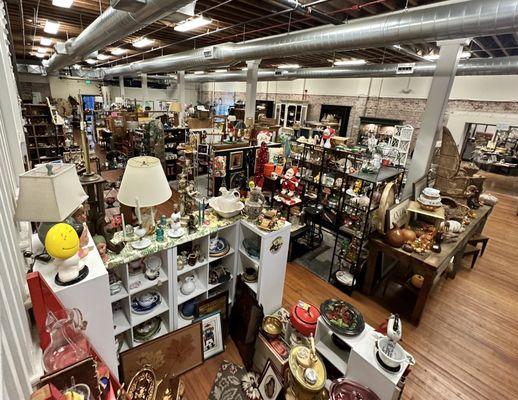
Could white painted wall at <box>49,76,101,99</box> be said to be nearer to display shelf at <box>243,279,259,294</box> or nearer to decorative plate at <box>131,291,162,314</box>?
decorative plate at <box>131,291,162,314</box>

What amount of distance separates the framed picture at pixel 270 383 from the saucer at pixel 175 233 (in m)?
1.41

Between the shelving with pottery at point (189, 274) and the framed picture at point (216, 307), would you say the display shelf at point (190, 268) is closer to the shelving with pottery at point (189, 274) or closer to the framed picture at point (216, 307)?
the shelving with pottery at point (189, 274)

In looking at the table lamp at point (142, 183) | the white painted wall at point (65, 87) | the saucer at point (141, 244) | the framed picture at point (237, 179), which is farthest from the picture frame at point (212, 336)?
the white painted wall at point (65, 87)

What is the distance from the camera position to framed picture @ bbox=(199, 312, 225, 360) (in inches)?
107

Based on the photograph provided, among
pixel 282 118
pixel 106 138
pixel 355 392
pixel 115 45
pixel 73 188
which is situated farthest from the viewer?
pixel 282 118

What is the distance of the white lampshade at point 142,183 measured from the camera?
6.83ft

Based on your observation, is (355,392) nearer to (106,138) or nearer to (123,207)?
(123,207)

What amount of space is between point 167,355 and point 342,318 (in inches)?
64.7

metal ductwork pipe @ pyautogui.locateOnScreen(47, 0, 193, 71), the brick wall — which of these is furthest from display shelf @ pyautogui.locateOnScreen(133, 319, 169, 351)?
the brick wall

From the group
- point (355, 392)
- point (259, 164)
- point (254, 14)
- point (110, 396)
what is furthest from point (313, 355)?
point (254, 14)

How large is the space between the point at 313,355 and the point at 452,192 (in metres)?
4.09

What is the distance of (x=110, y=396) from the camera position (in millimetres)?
1402

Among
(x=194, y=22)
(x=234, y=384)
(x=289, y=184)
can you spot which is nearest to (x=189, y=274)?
(x=234, y=384)

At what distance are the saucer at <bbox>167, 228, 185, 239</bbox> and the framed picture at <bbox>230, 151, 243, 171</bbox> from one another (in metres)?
2.63
